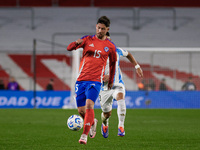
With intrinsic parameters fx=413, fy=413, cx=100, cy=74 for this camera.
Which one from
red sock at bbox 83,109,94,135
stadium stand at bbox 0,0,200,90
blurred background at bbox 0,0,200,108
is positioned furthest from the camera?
stadium stand at bbox 0,0,200,90

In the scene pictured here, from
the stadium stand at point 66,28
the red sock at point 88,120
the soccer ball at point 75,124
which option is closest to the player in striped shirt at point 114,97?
the soccer ball at point 75,124

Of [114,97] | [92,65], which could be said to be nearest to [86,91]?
[92,65]

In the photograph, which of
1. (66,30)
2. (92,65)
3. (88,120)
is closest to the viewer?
(88,120)

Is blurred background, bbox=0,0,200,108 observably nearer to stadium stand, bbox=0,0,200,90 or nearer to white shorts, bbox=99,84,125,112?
stadium stand, bbox=0,0,200,90

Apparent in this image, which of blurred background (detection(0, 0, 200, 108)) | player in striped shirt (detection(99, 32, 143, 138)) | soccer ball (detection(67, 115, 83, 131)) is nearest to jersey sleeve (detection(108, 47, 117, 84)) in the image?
soccer ball (detection(67, 115, 83, 131))

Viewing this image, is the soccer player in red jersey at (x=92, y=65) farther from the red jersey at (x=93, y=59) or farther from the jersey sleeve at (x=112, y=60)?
the jersey sleeve at (x=112, y=60)

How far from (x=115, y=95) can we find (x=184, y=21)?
2365 centimetres

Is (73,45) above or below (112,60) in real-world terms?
above

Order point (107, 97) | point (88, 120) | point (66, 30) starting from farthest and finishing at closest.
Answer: point (66, 30)
point (107, 97)
point (88, 120)

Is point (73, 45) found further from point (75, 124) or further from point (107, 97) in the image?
point (107, 97)

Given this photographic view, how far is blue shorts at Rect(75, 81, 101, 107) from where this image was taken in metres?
6.99

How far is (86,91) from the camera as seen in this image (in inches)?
278
